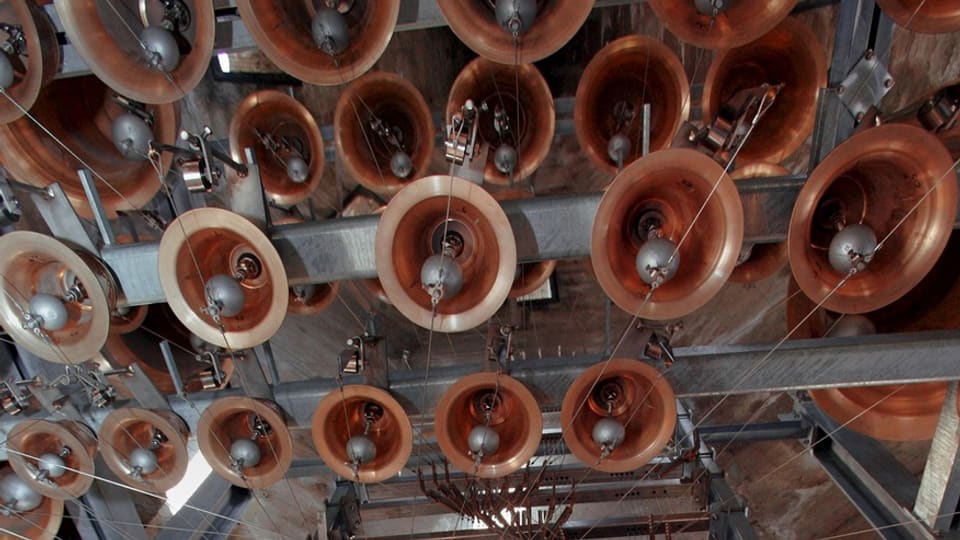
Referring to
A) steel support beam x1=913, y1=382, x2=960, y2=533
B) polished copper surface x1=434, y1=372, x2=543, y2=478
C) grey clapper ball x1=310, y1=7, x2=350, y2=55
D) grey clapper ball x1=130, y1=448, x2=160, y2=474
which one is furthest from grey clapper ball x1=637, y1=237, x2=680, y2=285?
grey clapper ball x1=130, y1=448, x2=160, y2=474

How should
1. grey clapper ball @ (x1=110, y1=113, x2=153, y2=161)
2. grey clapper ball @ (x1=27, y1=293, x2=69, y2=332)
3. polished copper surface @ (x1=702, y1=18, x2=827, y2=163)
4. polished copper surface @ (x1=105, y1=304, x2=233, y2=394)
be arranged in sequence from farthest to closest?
polished copper surface @ (x1=105, y1=304, x2=233, y2=394), polished copper surface @ (x1=702, y1=18, x2=827, y2=163), grey clapper ball @ (x1=110, y1=113, x2=153, y2=161), grey clapper ball @ (x1=27, y1=293, x2=69, y2=332)

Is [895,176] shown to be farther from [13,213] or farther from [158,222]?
[13,213]

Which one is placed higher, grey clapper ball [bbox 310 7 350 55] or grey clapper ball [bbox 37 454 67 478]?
grey clapper ball [bbox 310 7 350 55]

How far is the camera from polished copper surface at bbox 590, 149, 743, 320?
159cm

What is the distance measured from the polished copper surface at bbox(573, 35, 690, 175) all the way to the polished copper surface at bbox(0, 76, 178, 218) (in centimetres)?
188

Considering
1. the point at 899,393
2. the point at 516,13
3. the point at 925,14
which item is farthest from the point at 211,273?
the point at 899,393

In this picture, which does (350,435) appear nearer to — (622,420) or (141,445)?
(141,445)

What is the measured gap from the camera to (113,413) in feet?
8.01

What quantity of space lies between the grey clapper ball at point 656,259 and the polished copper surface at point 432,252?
1.33 ft

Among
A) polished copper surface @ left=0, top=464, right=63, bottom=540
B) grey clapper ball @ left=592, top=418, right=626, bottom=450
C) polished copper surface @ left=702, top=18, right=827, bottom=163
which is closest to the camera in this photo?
grey clapper ball @ left=592, top=418, right=626, bottom=450

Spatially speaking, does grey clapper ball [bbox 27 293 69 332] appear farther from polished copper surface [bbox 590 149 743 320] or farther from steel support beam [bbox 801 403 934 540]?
steel support beam [bbox 801 403 934 540]

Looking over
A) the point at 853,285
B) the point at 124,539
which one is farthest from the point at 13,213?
the point at 853,285

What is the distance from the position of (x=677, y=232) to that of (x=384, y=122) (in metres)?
1.85

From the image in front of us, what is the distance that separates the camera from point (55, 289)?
2.09m
